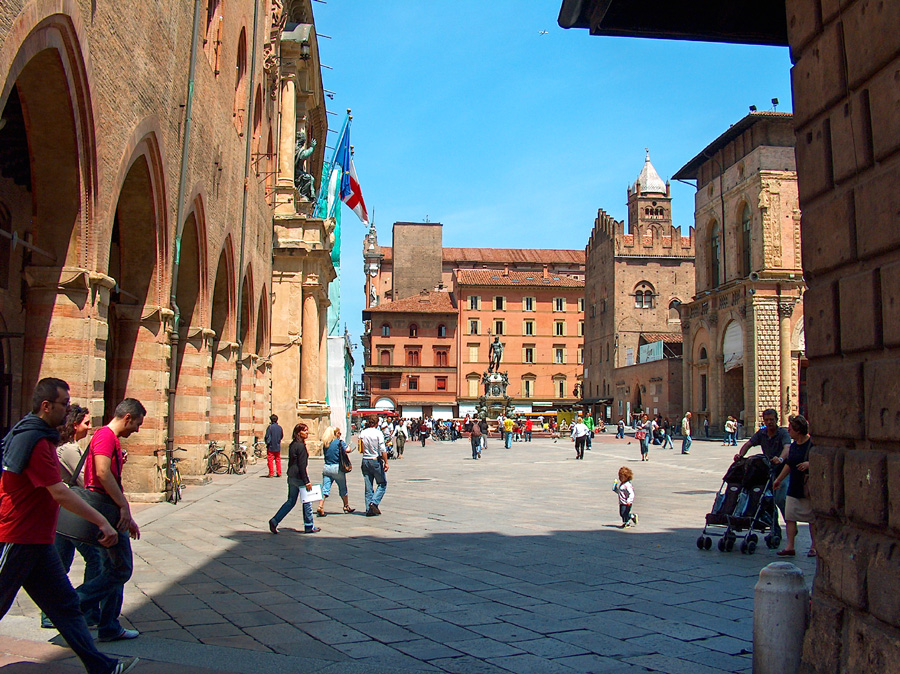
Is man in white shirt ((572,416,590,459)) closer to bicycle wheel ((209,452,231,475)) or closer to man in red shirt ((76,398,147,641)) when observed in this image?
bicycle wheel ((209,452,231,475))

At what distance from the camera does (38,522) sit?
4.09 m

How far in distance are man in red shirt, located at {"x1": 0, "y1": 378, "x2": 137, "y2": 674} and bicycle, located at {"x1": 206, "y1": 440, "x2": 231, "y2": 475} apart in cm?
1526

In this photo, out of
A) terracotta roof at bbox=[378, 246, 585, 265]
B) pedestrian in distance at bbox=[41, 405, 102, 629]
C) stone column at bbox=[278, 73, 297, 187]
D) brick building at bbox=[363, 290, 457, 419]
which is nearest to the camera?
pedestrian in distance at bbox=[41, 405, 102, 629]

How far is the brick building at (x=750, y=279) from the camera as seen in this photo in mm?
42031

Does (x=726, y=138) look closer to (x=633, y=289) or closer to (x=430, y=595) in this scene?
(x=633, y=289)

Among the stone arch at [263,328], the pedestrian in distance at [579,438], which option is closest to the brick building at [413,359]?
the pedestrian in distance at [579,438]

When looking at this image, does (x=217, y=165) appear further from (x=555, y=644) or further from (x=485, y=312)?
(x=485, y=312)

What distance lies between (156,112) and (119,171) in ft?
5.90

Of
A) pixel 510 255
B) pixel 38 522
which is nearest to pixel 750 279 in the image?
pixel 38 522

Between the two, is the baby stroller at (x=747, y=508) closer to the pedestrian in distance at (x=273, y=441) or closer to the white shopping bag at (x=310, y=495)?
the white shopping bag at (x=310, y=495)

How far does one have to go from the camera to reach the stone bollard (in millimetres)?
4250

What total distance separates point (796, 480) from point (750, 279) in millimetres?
36891

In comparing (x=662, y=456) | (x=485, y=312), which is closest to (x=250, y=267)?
(x=662, y=456)

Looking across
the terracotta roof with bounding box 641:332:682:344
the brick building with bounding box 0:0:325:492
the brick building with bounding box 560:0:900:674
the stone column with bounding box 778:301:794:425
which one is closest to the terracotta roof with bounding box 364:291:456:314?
the terracotta roof with bounding box 641:332:682:344
